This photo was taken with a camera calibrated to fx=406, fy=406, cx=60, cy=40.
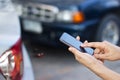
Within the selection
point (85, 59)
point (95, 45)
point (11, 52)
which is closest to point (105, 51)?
point (95, 45)

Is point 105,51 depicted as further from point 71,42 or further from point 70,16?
point 70,16

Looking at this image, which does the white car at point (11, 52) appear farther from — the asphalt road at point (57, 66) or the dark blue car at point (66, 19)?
the dark blue car at point (66, 19)

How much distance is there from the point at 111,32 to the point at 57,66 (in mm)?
1207

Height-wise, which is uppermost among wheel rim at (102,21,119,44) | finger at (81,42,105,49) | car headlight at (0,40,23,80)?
finger at (81,42,105,49)

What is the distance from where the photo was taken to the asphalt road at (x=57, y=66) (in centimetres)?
568

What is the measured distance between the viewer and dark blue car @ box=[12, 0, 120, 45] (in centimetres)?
624

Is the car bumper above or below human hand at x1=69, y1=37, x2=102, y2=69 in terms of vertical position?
below

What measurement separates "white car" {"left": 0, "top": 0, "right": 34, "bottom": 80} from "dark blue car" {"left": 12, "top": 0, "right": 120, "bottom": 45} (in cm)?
312

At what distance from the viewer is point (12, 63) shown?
272cm

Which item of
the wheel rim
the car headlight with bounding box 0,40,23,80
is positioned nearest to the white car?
the car headlight with bounding box 0,40,23,80

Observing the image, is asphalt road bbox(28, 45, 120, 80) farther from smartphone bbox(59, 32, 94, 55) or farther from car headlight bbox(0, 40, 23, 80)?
smartphone bbox(59, 32, 94, 55)

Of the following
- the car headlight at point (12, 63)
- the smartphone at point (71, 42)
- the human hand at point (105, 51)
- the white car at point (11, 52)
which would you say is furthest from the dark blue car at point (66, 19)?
the smartphone at point (71, 42)

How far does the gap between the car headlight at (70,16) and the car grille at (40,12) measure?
11 centimetres

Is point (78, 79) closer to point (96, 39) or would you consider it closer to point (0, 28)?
point (96, 39)
